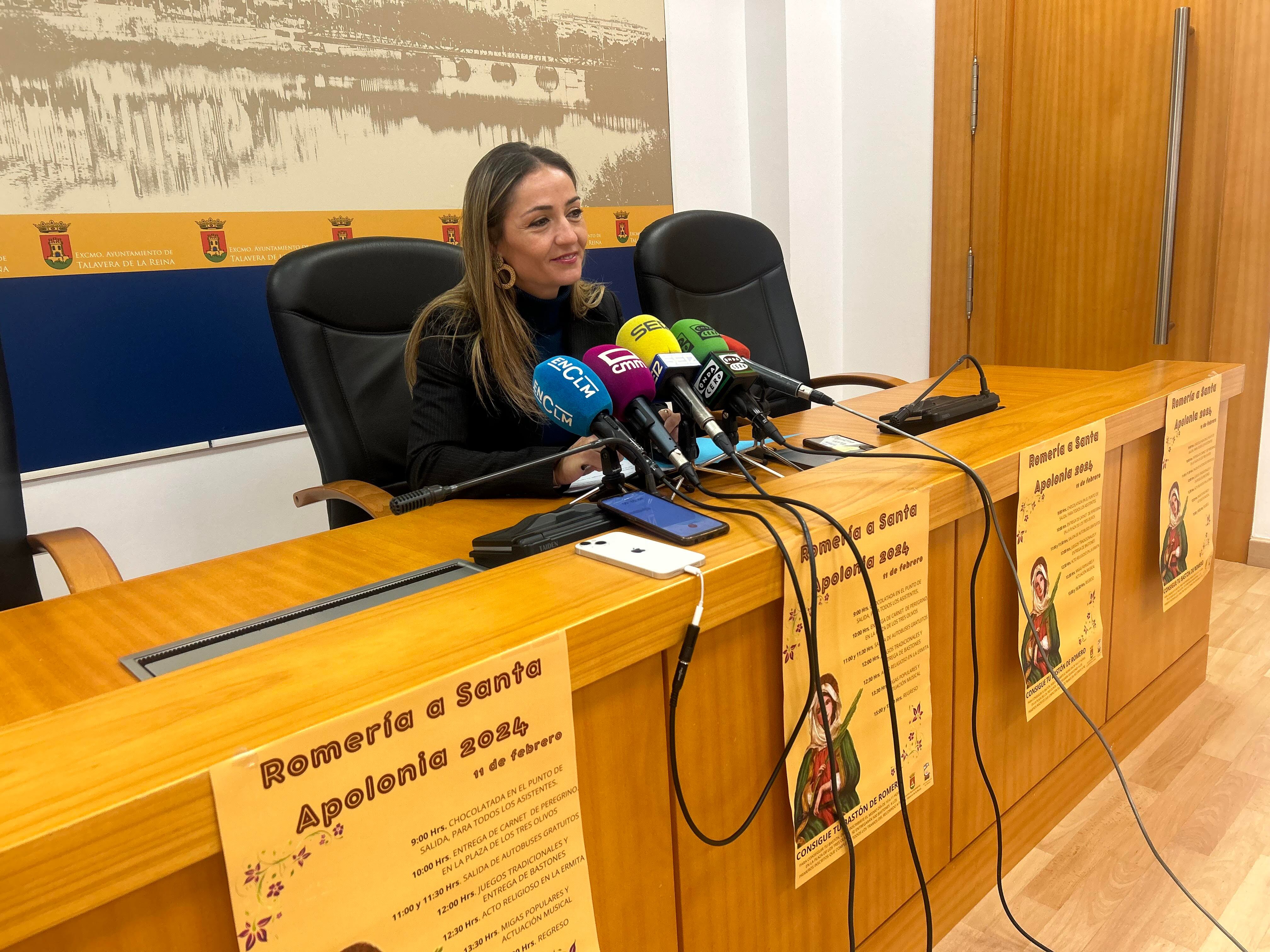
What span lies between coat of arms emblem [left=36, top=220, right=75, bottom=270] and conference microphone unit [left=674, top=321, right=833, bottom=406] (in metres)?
1.53

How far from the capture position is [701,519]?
33.5 inches

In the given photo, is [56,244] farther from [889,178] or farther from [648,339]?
[889,178]

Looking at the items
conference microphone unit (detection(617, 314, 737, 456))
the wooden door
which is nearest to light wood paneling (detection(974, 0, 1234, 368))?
the wooden door

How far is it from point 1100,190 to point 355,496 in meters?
2.43

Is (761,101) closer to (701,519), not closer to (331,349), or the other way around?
(331,349)

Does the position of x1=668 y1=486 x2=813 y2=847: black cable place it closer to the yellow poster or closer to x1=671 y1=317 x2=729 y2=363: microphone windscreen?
x1=671 y1=317 x2=729 y2=363: microphone windscreen

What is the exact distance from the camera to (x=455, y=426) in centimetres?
153

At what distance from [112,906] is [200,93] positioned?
2.05 meters

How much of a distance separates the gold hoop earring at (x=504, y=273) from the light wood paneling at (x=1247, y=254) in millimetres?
2062

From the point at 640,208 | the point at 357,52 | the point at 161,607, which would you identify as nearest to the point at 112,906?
the point at 161,607

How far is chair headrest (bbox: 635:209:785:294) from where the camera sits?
204 cm

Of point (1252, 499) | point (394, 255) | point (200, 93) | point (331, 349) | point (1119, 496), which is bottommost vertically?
point (1252, 499)

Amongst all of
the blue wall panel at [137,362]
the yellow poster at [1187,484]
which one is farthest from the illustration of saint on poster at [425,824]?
the blue wall panel at [137,362]

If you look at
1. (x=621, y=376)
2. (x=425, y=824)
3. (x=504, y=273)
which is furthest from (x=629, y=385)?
(x=504, y=273)
